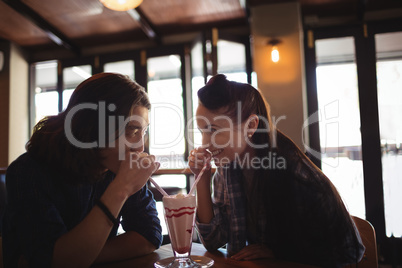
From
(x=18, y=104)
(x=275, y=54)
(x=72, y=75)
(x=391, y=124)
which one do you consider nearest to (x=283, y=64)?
(x=275, y=54)

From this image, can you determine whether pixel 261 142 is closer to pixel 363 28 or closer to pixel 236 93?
pixel 236 93

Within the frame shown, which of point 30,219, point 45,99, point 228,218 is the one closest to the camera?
point 30,219

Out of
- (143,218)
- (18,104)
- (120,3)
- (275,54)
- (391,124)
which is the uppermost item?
(120,3)

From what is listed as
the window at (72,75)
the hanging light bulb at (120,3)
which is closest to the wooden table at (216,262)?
the hanging light bulb at (120,3)

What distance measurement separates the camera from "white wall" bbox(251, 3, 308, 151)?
148 inches

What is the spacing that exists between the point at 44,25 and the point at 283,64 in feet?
10.6

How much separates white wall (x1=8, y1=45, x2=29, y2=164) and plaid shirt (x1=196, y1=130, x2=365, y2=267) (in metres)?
4.53

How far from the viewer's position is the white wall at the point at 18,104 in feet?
15.6

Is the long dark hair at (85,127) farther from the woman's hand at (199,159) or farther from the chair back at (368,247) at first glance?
the chair back at (368,247)

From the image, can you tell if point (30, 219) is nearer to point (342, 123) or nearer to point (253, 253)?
point (253, 253)

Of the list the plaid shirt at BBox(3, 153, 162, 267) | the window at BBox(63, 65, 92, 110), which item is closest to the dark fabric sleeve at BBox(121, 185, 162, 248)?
the plaid shirt at BBox(3, 153, 162, 267)

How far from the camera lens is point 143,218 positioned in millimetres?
1169

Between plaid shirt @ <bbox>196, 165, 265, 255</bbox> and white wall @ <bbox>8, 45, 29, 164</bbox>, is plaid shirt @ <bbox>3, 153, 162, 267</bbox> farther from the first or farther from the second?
white wall @ <bbox>8, 45, 29, 164</bbox>

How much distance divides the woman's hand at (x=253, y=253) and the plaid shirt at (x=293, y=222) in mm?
76
